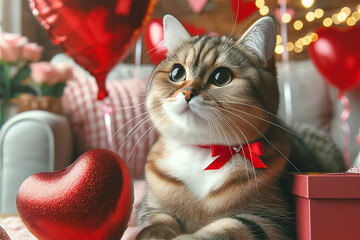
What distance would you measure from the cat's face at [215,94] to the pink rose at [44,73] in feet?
2.63

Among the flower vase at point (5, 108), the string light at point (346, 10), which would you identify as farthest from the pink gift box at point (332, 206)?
the string light at point (346, 10)

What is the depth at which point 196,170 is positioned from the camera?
70 centimetres

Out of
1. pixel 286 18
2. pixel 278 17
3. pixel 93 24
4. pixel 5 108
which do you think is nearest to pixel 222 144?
pixel 93 24

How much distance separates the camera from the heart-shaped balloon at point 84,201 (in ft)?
1.95

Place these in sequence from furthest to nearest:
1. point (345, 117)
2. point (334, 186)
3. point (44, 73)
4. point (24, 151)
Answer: point (345, 117) < point (44, 73) < point (24, 151) < point (334, 186)

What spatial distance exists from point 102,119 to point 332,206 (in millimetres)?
1175

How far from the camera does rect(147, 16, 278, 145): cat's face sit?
0.64 m

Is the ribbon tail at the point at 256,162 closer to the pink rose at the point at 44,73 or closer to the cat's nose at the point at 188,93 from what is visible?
the cat's nose at the point at 188,93

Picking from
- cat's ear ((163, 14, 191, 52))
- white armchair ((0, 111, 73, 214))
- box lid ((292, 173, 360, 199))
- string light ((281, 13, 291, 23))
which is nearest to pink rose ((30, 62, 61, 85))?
white armchair ((0, 111, 73, 214))

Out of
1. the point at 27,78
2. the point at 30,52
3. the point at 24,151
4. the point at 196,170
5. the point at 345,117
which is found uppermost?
the point at 30,52

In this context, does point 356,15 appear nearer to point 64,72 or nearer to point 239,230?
point 64,72

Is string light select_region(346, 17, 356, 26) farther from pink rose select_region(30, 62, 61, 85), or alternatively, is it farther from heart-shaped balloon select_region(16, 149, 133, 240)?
heart-shaped balloon select_region(16, 149, 133, 240)

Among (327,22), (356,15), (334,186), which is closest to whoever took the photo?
(334,186)

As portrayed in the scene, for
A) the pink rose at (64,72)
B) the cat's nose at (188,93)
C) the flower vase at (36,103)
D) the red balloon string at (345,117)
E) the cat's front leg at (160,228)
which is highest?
the cat's nose at (188,93)
